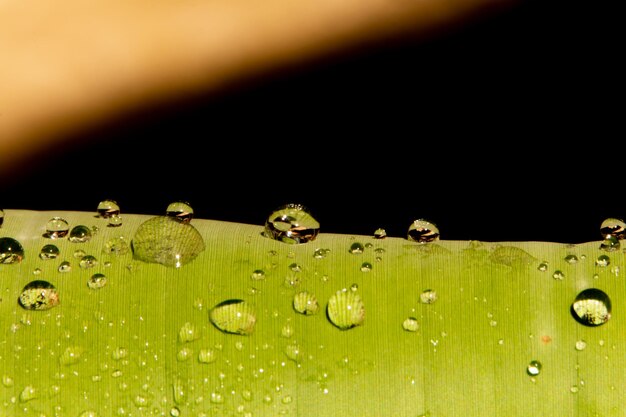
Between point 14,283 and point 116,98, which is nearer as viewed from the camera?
point 14,283

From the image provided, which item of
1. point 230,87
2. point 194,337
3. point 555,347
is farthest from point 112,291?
point 230,87

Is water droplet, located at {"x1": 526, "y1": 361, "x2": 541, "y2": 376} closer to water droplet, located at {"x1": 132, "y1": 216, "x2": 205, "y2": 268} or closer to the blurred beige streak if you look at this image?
water droplet, located at {"x1": 132, "y1": 216, "x2": 205, "y2": 268}

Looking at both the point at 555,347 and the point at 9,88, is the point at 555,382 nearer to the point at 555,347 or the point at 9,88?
the point at 555,347

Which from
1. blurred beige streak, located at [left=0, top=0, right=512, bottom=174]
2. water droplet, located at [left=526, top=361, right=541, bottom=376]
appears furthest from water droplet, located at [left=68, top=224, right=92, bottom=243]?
blurred beige streak, located at [left=0, top=0, right=512, bottom=174]

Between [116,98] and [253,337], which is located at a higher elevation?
[116,98]

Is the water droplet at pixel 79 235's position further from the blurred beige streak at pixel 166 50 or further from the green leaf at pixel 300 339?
the blurred beige streak at pixel 166 50

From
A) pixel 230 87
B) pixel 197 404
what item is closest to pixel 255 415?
pixel 197 404
